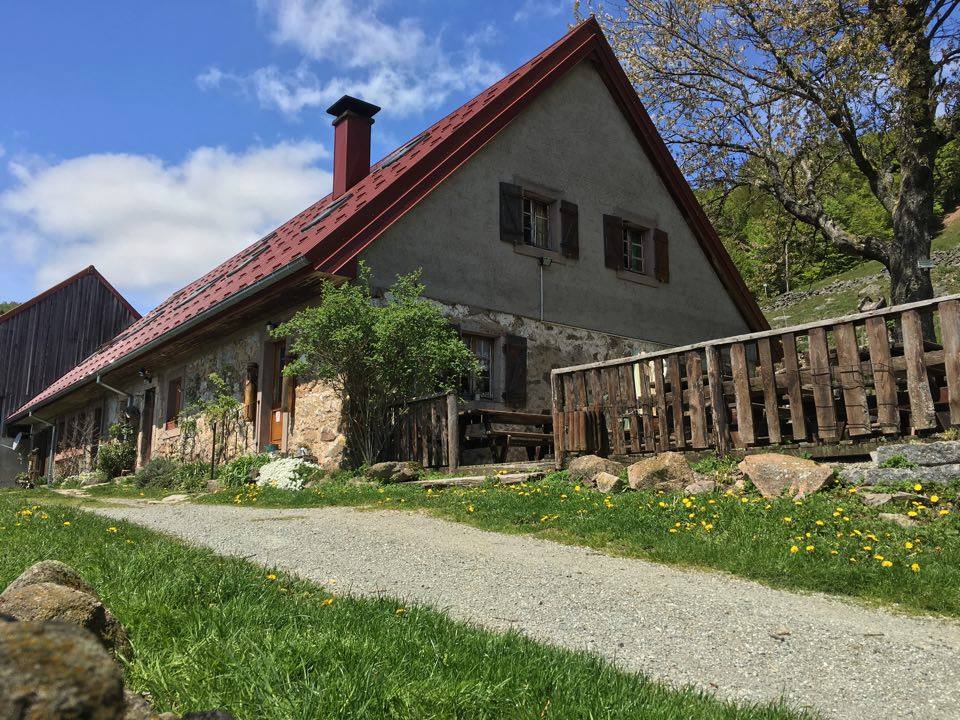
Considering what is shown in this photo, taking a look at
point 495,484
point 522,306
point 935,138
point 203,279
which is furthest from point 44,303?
point 935,138

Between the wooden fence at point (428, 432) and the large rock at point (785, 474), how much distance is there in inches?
163

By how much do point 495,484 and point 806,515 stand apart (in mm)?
3731

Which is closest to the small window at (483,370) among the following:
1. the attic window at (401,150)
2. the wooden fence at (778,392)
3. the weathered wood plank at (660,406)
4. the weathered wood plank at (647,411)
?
the wooden fence at (778,392)

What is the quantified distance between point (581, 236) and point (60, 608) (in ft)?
44.3

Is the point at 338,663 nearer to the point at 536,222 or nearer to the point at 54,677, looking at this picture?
the point at 54,677

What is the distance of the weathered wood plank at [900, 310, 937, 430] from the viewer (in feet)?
22.1

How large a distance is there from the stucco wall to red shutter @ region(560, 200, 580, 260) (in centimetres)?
19

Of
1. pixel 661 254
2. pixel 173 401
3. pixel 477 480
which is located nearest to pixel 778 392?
pixel 477 480

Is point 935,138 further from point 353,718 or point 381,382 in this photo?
point 353,718

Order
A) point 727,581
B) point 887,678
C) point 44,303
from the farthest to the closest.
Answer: point 44,303 < point 727,581 < point 887,678

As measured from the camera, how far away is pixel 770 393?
25.2 ft

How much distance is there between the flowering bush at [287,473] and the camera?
34.8ft

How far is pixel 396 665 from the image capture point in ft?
9.49

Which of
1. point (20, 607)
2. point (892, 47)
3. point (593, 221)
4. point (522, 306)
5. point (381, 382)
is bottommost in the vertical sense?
point (20, 607)
